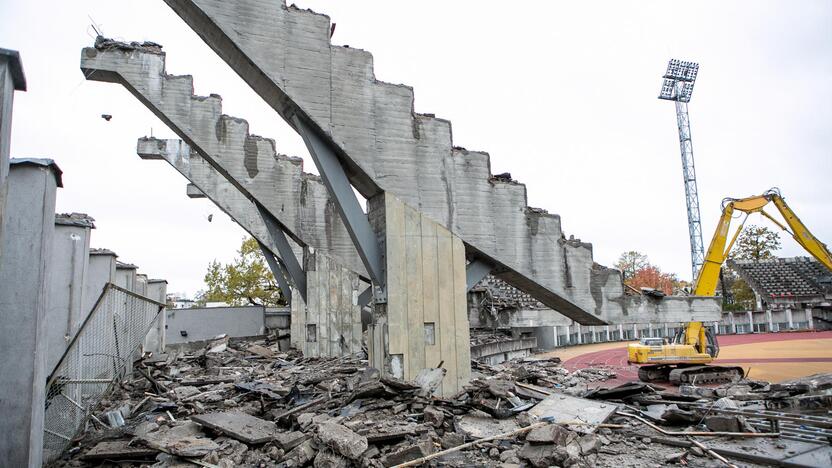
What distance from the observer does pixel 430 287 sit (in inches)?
348

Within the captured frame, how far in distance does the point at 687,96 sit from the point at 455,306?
206 feet

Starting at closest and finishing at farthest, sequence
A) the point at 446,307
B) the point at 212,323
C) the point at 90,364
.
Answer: the point at 90,364
the point at 446,307
the point at 212,323

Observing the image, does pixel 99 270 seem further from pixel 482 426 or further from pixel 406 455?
pixel 406 455

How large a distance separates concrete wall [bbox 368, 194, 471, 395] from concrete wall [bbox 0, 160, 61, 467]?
172 inches

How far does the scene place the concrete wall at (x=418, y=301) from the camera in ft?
28.1

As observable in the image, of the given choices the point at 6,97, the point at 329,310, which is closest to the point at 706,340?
the point at 329,310

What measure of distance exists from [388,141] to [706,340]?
16.3 meters

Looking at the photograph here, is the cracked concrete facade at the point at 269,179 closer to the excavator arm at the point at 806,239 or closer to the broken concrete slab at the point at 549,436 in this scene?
the broken concrete slab at the point at 549,436

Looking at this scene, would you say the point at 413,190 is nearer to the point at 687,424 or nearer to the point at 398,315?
the point at 398,315

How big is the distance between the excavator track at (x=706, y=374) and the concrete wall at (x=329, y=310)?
10.1 metres

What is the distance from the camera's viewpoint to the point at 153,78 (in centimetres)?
1298

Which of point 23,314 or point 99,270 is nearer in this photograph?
point 23,314

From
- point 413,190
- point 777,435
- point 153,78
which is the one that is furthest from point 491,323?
point 153,78

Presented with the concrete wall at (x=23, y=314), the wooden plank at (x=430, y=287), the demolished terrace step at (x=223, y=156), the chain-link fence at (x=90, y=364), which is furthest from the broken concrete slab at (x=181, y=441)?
Answer: the demolished terrace step at (x=223, y=156)
